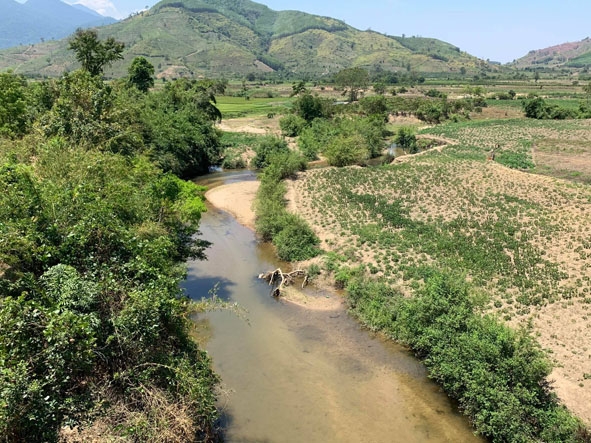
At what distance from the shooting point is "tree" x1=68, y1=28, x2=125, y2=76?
47688 millimetres

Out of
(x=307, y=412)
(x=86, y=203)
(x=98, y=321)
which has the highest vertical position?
(x=86, y=203)

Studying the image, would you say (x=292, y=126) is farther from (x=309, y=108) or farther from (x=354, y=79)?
(x=354, y=79)

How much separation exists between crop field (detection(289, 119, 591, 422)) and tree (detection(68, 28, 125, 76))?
90.7ft

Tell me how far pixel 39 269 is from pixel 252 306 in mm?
15295

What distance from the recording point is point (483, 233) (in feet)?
109

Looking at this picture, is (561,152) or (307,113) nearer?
(561,152)

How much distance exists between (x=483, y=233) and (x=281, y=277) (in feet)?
54.7

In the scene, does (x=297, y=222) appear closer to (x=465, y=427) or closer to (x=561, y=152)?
(x=465, y=427)

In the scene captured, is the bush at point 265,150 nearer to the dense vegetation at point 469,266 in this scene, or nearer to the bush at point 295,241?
the dense vegetation at point 469,266

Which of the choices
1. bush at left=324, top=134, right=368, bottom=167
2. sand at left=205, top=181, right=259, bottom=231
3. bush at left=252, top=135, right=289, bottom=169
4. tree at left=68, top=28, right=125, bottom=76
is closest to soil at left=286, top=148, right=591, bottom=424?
sand at left=205, top=181, right=259, bottom=231

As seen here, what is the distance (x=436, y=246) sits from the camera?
31.4 metres

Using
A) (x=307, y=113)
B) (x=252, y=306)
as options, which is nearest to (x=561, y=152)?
(x=307, y=113)

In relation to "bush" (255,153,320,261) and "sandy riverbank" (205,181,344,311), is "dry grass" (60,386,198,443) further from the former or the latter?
"bush" (255,153,320,261)

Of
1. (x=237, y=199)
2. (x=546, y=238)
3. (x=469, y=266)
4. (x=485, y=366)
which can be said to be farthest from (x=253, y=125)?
(x=485, y=366)
